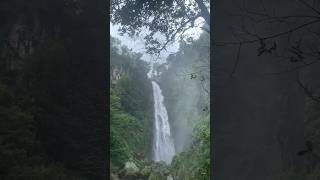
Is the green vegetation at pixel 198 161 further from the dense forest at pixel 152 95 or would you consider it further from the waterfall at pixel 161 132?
the waterfall at pixel 161 132

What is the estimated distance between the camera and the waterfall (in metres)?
21.9

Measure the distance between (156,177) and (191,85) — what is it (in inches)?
318
